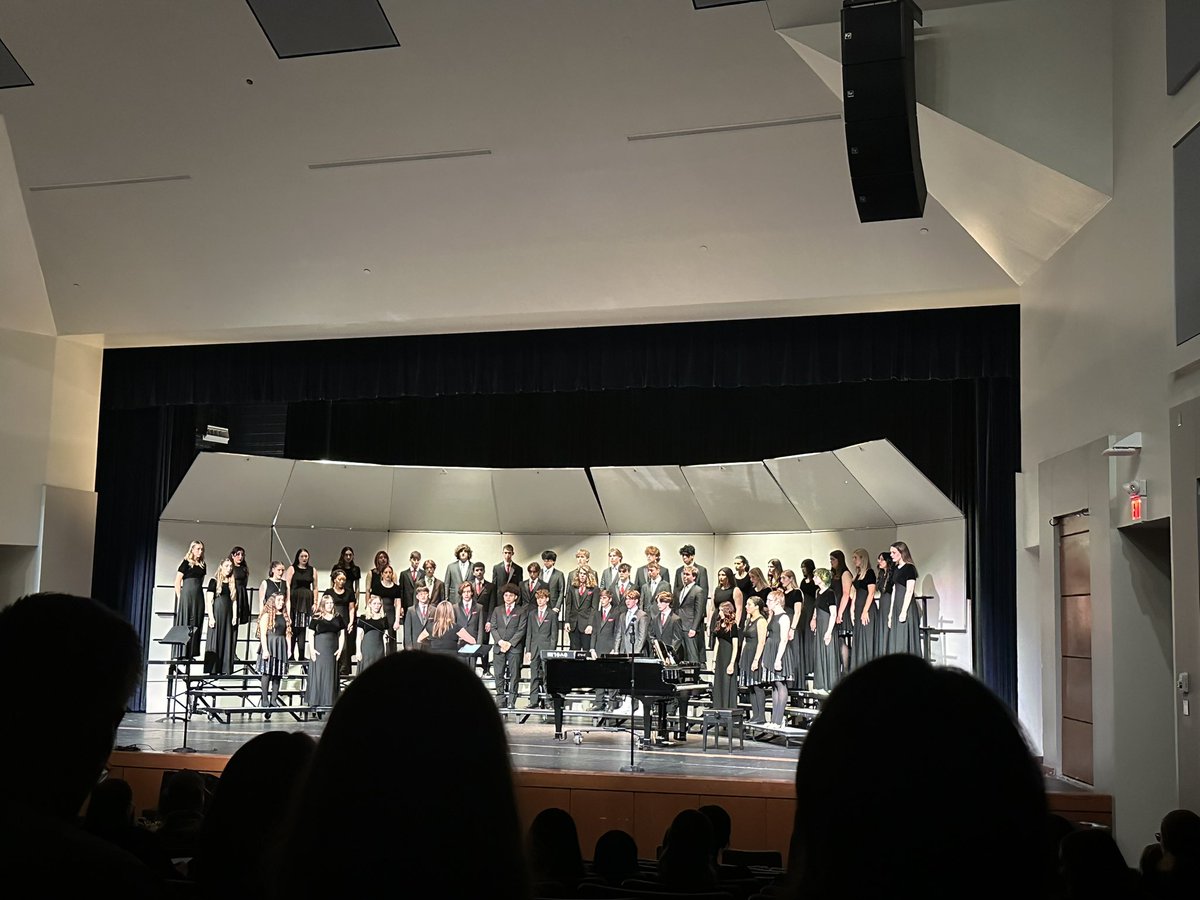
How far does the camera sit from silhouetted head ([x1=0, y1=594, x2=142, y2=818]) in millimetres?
1225

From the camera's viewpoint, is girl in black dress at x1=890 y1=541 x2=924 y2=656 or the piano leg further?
girl in black dress at x1=890 y1=541 x2=924 y2=656

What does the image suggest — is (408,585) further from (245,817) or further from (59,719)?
(59,719)

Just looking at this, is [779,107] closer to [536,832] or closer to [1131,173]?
[1131,173]

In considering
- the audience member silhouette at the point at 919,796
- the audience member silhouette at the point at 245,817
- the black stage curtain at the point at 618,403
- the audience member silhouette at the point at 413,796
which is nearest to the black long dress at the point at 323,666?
the black stage curtain at the point at 618,403

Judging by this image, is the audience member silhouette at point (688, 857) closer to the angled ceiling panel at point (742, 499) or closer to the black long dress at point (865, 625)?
the black long dress at point (865, 625)

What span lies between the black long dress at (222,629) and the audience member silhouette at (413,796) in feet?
39.4

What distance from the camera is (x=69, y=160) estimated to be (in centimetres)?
930

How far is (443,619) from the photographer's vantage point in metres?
12.2

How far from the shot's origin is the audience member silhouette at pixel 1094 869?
2.81m

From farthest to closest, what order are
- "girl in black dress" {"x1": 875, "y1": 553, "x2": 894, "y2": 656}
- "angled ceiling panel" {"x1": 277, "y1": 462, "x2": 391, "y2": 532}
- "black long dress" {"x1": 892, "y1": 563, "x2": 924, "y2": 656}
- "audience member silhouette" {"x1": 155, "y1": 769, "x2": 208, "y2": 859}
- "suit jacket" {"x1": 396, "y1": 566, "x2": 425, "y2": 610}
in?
"angled ceiling panel" {"x1": 277, "y1": 462, "x2": 391, "y2": 532} < "suit jacket" {"x1": 396, "y1": 566, "x2": 425, "y2": 610} < "girl in black dress" {"x1": 875, "y1": 553, "x2": 894, "y2": 656} < "black long dress" {"x1": 892, "y1": 563, "x2": 924, "y2": 656} < "audience member silhouette" {"x1": 155, "y1": 769, "x2": 208, "y2": 859}

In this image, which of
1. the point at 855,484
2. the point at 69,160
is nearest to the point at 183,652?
the point at 69,160

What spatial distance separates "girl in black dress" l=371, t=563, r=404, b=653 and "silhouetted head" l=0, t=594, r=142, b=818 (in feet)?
38.3

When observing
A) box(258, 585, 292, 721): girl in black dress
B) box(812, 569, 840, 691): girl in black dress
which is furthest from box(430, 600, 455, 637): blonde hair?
box(812, 569, 840, 691): girl in black dress

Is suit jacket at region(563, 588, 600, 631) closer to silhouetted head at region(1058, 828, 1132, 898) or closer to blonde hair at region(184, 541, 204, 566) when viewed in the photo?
blonde hair at region(184, 541, 204, 566)
